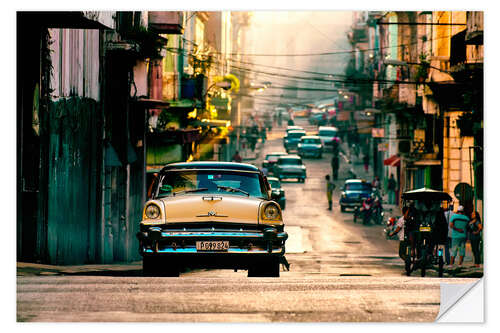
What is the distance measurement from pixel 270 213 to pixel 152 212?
1702mm

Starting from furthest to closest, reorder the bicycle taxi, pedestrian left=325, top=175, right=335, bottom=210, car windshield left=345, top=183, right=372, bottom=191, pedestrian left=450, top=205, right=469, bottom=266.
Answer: pedestrian left=325, top=175, right=335, bottom=210 → car windshield left=345, top=183, right=372, bottom=191 → pedestrian left=450, top=205, right=469, bottom=266 → the bicycle taxi

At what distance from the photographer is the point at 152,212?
14711mm

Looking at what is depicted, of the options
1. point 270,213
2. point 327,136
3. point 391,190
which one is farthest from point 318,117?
point 270,213

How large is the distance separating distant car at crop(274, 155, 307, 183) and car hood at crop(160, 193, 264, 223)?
150 ft

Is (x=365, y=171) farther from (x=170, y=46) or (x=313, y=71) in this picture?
(x=170, y=46)

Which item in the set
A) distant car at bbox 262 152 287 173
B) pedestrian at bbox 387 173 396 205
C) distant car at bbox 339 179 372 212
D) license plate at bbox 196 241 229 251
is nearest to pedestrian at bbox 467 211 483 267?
license plate at bbox 196 241 229 251

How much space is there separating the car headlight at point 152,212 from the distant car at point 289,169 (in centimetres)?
4574

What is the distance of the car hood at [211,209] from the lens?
14.6 metres

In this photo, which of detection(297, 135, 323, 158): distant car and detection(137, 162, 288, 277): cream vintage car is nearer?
detection(137, 162, 288, 277): cream vintage car

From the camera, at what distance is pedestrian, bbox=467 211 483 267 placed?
20438mm

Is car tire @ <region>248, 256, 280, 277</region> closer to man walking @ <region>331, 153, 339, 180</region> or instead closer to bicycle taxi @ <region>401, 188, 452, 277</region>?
bicycle taxi @ <region>401, 188, 452, 277</region>

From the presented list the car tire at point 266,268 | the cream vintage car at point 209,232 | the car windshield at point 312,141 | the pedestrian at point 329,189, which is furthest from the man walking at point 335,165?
the cream vintage car at point 209,232

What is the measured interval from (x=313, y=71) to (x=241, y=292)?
64474 millimetres

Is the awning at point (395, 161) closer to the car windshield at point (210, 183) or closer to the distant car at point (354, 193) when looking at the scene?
the distant car at point (354, 193)
